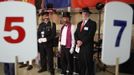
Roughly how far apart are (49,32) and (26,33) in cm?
326

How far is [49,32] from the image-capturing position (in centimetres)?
522

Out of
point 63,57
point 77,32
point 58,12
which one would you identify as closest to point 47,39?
point 63,57

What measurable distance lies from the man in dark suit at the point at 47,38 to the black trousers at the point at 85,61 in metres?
0.95

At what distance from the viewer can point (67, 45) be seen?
15.8 feet

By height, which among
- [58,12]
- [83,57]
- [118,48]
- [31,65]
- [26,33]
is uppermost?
[58,12]

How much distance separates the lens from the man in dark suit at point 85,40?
14.1ft

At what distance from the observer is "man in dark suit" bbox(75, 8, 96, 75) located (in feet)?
14.1

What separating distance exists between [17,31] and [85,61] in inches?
101

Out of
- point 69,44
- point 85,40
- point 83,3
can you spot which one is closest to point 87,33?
point 85,40

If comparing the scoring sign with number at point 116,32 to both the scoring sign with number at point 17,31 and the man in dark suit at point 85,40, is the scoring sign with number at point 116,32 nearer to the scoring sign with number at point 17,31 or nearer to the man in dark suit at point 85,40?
the scoring sign with number at point 17,31

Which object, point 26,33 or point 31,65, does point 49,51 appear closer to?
point 31,65

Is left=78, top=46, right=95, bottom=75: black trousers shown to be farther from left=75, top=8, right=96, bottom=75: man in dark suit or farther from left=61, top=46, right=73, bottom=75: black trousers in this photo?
left=61, top=46, right=73, bottom=75: black trousers

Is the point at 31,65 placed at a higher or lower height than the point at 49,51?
lower

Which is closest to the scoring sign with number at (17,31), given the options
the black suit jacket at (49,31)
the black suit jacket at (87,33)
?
the black suit jacket at (87,33)
